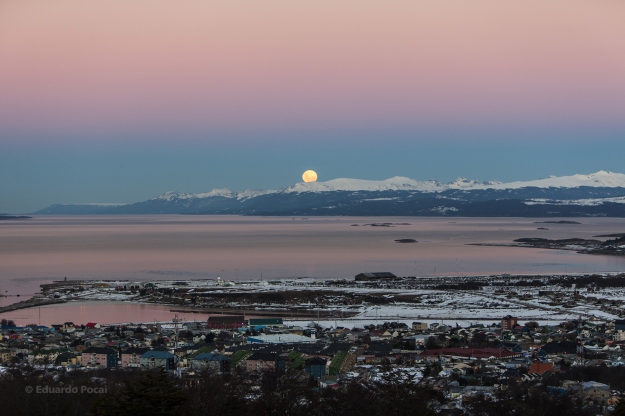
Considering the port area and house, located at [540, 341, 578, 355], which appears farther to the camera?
the port area

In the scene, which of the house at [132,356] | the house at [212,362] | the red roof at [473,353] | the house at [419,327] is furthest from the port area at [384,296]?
the house at [212,362]

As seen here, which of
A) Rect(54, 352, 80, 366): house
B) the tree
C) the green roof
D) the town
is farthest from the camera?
the green roof

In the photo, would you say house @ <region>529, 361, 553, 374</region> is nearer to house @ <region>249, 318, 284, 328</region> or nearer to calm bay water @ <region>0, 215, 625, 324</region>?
house @ <region>249, 318, 284, 328</region>

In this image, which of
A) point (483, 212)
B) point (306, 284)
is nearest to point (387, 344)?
point (306, 284)

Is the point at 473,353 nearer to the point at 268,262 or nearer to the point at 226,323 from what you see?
the point at 226,323

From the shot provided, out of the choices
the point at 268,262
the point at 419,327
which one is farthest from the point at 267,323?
the point at 268,262

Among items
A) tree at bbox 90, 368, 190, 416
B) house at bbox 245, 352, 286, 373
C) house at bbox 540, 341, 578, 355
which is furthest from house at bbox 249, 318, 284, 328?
tree at bbox 90, 368, 190, 416

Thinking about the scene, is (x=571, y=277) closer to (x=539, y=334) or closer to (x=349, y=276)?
(x=349, y=276)
